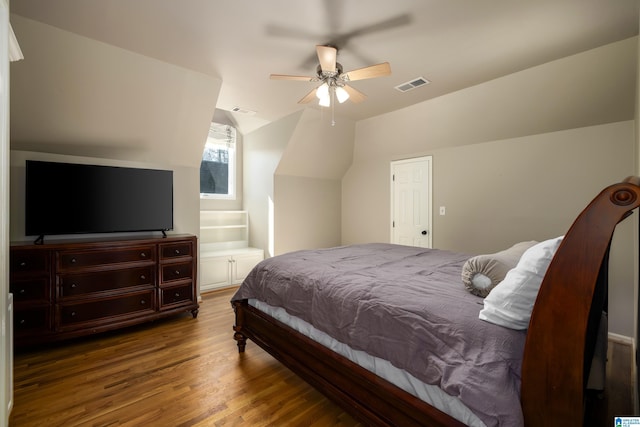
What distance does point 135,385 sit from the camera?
2066 millimetres

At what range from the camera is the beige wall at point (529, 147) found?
111 inches

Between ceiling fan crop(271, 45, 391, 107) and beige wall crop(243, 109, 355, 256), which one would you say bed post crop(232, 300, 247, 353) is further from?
beige wall crop(243, 109, 355, 256)

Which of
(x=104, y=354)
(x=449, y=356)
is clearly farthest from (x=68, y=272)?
(x=449, y=356)

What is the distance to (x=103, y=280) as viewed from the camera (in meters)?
2.79

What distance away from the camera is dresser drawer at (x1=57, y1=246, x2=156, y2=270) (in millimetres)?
2605

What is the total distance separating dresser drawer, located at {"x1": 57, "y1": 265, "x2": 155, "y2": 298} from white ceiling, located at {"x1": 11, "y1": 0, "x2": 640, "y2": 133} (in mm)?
2127

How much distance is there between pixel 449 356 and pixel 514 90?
317cm

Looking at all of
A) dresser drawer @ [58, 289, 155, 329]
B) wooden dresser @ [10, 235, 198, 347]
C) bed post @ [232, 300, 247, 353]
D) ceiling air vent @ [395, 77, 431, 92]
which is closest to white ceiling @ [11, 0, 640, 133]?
ceiling air vent @ [395, 77, 431, 92]

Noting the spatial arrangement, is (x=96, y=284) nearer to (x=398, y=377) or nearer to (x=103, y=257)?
(x=103, y=257)

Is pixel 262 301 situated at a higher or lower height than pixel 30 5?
lower

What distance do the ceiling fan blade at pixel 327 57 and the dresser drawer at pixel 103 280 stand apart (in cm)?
268

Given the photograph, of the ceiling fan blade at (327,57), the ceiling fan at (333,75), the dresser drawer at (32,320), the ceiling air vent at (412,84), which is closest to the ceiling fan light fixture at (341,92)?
the ceiling fan at (333,75)

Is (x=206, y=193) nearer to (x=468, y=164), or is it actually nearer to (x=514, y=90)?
(x=468, y=164)

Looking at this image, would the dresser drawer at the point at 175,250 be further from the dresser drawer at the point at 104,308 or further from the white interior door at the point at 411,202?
the white interior door at the point at 411,202
